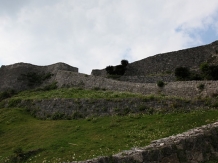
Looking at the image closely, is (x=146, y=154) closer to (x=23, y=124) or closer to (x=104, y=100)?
(x=104, y=100)

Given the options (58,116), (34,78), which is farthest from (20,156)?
(34,78)

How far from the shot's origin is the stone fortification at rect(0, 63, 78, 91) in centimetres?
5217

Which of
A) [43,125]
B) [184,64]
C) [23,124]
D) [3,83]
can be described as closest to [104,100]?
[43,125]

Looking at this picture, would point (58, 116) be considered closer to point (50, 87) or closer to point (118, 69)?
point (50, 87)

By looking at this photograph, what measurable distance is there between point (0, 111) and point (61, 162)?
2073cm

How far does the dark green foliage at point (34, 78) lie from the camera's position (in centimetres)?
5148

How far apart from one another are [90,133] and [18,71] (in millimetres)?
37511

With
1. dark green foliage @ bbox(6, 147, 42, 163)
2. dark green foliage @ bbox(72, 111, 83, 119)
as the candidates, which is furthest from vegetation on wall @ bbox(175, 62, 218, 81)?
dark green foliage @ bbox(6, 147, 42, 163)

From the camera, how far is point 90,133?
2091 cm

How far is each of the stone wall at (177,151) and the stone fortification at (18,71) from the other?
4035 cm

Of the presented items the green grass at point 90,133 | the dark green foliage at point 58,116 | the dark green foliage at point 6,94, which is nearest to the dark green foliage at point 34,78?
the dark green foliage at point 6,94

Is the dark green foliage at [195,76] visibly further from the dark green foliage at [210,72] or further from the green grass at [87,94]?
the green grass at [87,94]

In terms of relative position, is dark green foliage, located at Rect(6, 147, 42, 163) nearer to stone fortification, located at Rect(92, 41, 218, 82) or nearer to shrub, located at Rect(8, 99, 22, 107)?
shrub, located at Rect(8, 99, 22, 107)

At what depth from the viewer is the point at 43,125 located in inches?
1050
